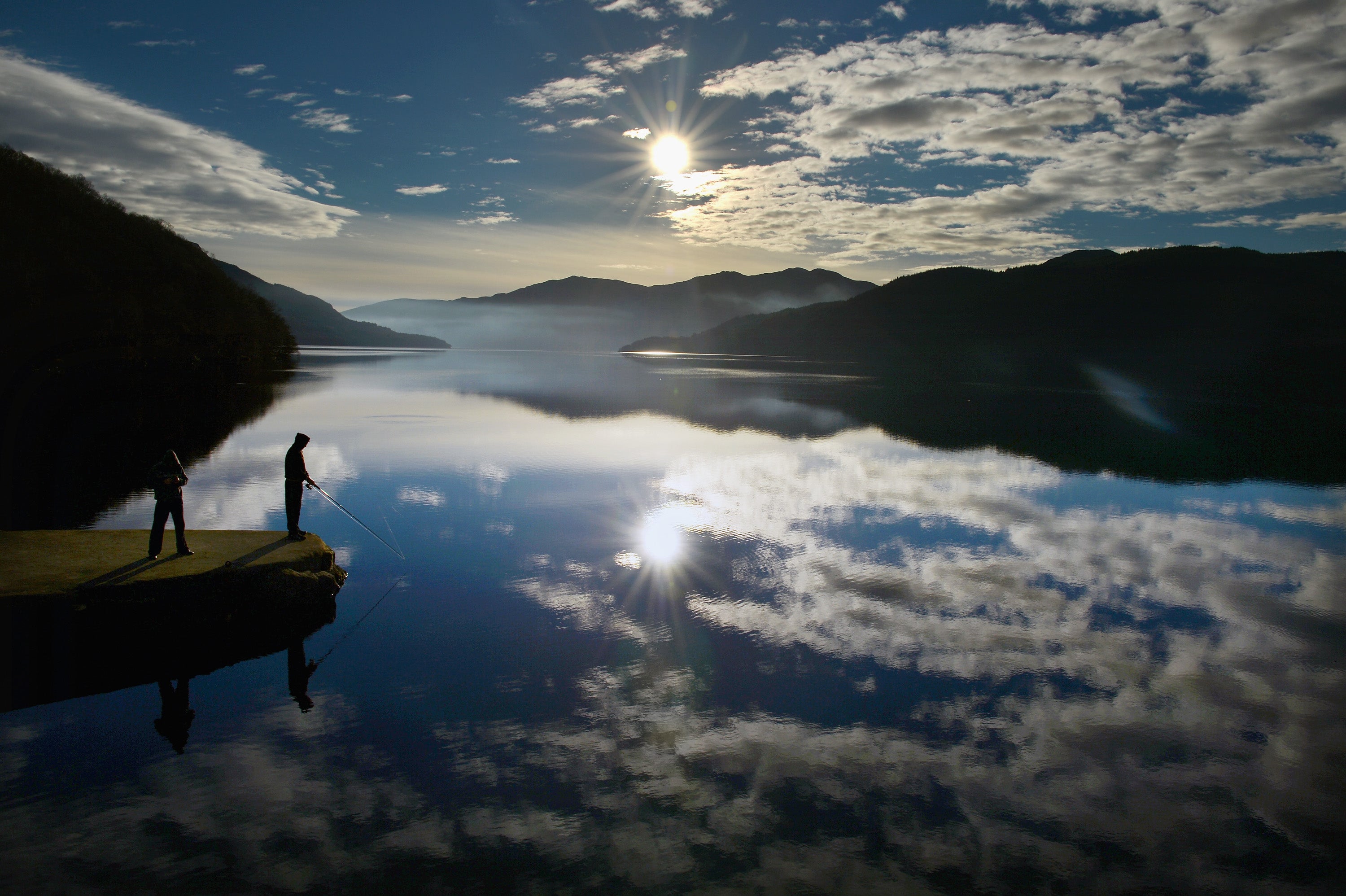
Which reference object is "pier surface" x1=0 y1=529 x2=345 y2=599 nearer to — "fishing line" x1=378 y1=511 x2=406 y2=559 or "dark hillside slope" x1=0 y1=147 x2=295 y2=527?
"fishing line" x1=378 y1=511 x2=406 y2=559

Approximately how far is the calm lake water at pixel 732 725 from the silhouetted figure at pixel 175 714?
0.18 meters

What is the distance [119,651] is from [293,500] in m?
4.15

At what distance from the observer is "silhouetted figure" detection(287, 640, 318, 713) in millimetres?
10047

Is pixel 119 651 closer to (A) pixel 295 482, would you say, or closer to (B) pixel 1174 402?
(A) pixel 295 482

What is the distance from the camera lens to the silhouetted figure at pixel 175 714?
897 cm

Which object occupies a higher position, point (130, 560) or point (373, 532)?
point (130, 560)

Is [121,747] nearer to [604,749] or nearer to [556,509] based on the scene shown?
[604,749]

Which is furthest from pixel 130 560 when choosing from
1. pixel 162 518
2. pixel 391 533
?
pixel 391 533

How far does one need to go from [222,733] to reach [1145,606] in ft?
59.4

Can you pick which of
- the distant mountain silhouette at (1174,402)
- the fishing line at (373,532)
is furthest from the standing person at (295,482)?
the distant mountain silhouette at (1174,402)

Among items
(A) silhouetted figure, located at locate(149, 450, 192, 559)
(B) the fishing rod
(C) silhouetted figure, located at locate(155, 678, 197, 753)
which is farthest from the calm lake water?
(A) silhouetted figure, located at locate(149, 450, 192, 559)

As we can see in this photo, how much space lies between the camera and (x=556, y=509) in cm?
2302

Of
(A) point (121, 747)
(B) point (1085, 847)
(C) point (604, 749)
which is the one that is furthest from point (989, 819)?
(A) point (121, 747)

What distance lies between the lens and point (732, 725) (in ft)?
31.7
